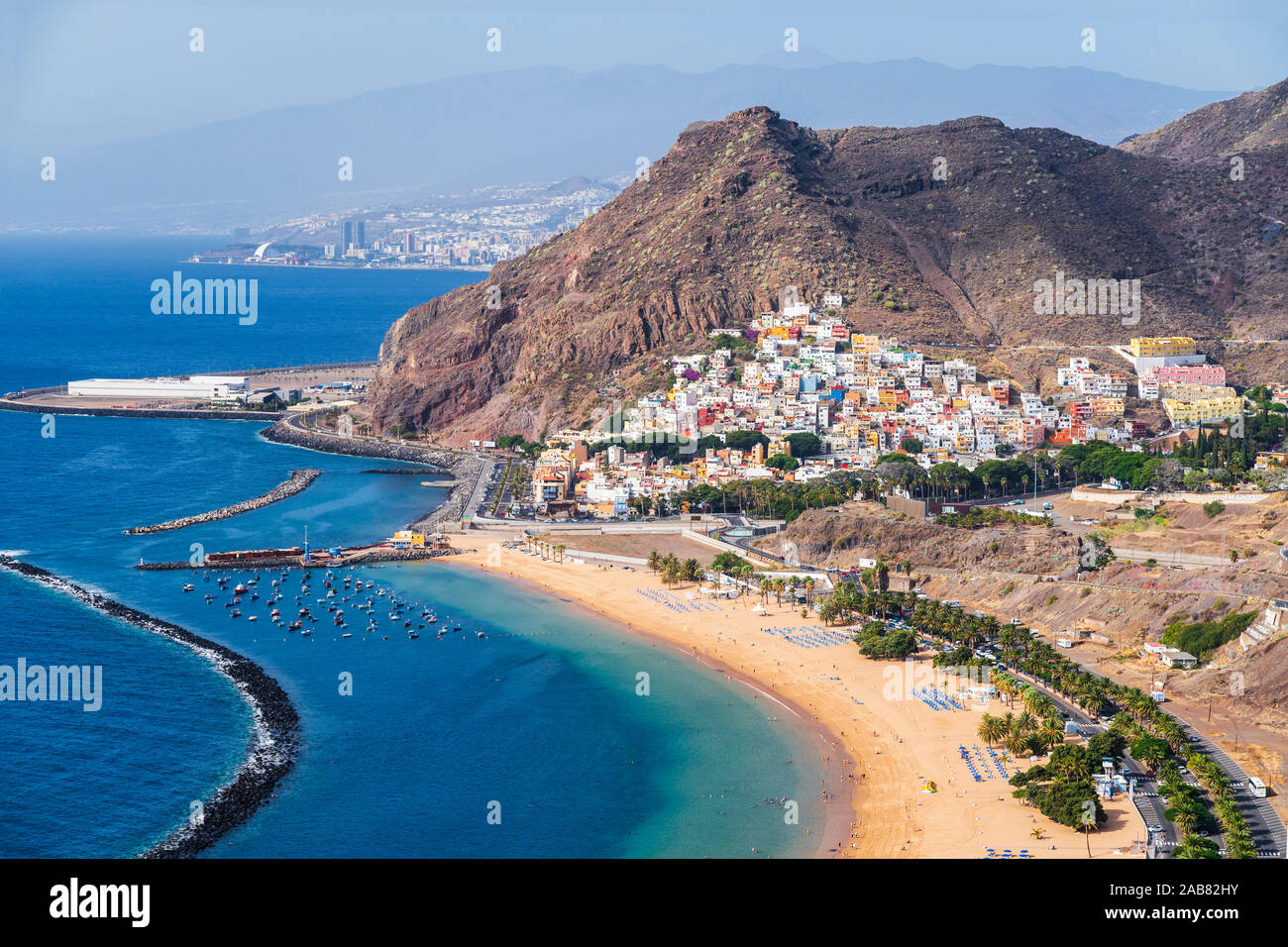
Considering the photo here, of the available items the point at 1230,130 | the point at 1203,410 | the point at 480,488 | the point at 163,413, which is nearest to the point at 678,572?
the point at 480,488

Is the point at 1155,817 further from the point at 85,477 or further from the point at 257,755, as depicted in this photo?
the point at 85,477

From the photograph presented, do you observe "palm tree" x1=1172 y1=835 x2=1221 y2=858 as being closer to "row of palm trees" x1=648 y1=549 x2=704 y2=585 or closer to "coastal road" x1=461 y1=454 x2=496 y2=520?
"row of palm trees" x1=648 y1=549 x2=704 y2=585

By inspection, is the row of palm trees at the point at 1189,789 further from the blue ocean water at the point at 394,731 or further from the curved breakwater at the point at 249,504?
the curved breakwater at the point at 249,504

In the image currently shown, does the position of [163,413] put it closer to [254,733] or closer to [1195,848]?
[254,733]

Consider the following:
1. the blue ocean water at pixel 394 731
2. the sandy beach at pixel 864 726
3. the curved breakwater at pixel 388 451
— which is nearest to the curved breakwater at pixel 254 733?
the blue ocean water at pixel 394 731

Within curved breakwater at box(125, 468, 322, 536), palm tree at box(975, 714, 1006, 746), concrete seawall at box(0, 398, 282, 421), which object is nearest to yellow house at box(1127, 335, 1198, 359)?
curved breakwater at box(125, 468, 322, 536)
